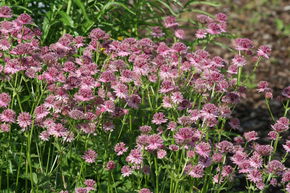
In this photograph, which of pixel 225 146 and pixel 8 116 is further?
pixel 225 146

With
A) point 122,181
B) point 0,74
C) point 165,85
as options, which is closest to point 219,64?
point 165,85

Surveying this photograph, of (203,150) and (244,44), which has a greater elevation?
(244,44)

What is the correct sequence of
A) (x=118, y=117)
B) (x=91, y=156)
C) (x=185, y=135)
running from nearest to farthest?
(x=185, y=135)
(x=91, y=156)
(x=118, y=117)

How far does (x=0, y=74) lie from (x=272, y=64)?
410cm

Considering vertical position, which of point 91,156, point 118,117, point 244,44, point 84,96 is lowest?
point 91,156

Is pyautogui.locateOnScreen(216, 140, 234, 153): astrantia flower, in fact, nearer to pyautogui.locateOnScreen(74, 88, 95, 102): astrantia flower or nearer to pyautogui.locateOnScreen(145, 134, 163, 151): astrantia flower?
pyautogui.locateOnScreen(145, 134, 163, 151): astrantia flower

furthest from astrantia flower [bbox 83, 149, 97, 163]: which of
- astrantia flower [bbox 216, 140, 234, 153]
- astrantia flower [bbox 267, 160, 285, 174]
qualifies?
astrantia flower [bbox 267, 160, 285, 174]

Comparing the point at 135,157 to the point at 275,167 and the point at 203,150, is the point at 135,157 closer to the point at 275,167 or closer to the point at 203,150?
the point at 203,150

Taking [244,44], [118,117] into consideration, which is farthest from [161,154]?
[244,44]

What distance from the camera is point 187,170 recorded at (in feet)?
7.96

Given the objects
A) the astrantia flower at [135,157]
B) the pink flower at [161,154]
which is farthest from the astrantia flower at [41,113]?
the pink flower at [161,154]

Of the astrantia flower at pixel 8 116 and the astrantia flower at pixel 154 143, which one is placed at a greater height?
the astrantia flower at pixel 8 116

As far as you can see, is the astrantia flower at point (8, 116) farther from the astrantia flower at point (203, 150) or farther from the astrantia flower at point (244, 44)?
the astrantia flower at point (244, 44)

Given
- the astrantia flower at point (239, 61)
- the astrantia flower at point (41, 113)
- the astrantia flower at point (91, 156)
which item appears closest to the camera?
the astrantia flower at point (41, 113)
